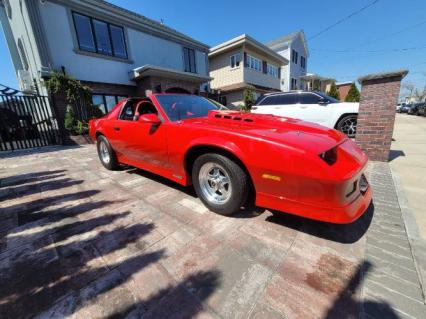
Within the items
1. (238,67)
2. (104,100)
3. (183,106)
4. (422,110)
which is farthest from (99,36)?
(422,110)

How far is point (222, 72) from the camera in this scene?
55.8 ft

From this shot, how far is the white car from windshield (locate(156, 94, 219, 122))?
4.30m

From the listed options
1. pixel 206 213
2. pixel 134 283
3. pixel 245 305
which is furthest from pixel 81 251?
pixel 245 305

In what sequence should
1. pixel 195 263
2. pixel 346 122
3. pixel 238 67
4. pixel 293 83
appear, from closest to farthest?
1. pixel 195 263
2. pixel 346 122
3. pixel 238 67
4. pixel 293 83

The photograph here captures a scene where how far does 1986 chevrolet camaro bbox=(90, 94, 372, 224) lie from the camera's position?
1648mm

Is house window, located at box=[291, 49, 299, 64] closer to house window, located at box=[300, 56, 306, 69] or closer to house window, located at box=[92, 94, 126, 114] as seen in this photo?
house window, located at box=[300, 56, 306, 69]

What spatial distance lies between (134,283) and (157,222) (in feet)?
2.72

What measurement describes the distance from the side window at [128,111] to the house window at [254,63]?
48.2ft

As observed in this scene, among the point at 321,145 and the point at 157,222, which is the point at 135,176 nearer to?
the point at 157,222

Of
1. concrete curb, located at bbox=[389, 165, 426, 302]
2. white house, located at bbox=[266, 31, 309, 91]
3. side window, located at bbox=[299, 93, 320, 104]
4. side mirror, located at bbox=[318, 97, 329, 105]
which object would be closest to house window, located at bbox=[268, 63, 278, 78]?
white house, located at bbox=[266, 31, 309, 91]

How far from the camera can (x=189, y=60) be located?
44.7 ft

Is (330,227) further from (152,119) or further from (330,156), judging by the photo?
(152,119)

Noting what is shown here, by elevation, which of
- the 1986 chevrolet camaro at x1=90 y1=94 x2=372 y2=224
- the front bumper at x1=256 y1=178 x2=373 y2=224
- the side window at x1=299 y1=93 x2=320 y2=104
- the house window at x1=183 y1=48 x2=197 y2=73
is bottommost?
the front bumper at x1=256 y1=178 x2=373 y2=224

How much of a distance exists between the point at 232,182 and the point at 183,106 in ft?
5.07
